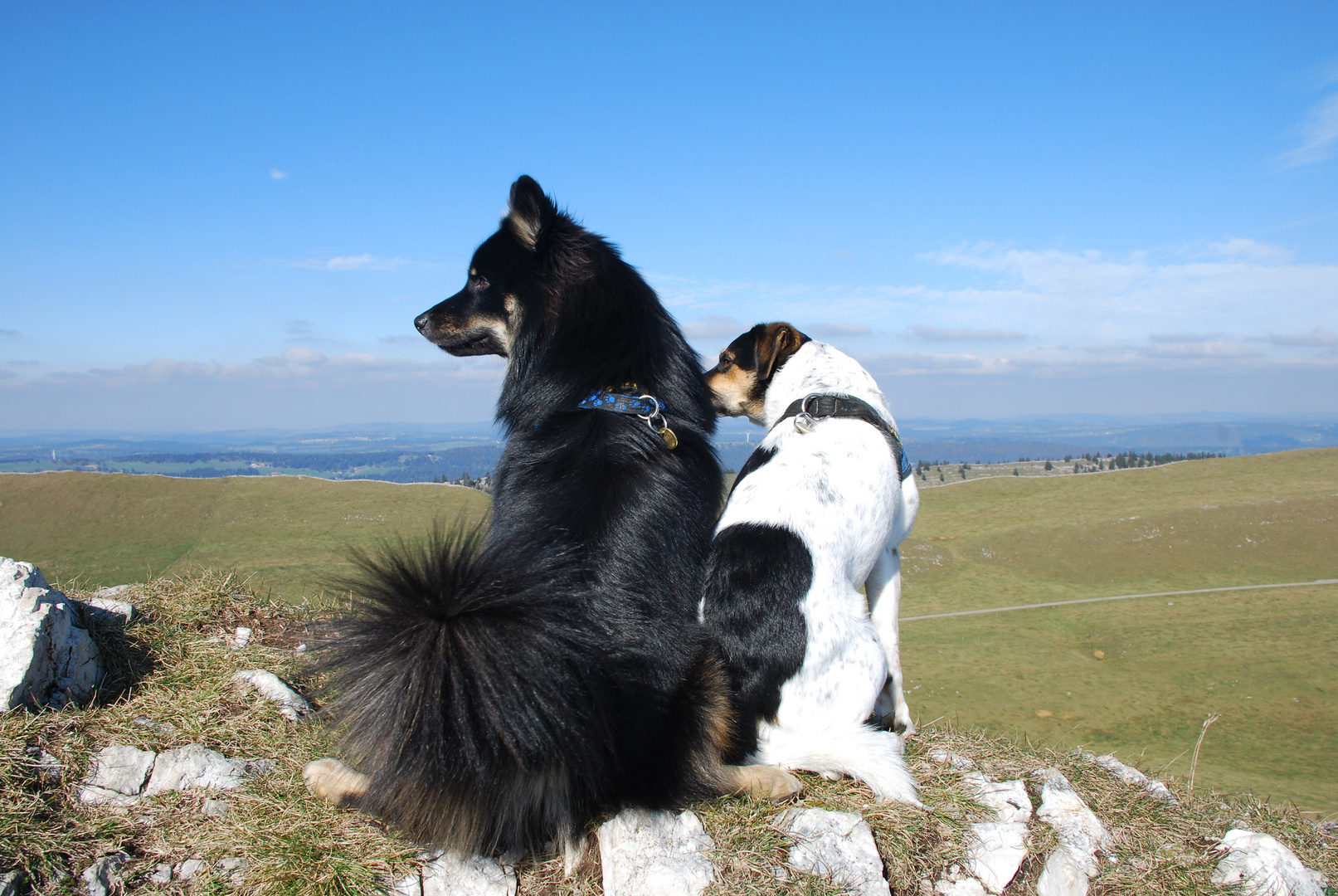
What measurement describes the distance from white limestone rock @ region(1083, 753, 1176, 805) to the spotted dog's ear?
10.1ft

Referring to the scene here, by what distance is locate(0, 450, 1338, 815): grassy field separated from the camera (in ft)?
36.9

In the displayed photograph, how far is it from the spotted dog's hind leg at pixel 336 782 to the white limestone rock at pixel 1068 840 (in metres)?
2.78

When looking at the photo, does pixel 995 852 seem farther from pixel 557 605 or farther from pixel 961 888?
pixel 557 605

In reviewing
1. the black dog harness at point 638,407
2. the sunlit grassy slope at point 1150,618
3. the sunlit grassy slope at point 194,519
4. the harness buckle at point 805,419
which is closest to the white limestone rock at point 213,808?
the black dog harness at point 638,407

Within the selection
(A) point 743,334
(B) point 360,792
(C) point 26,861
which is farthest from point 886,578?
(C) point 26,861

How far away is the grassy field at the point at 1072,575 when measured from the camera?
36.9 ft

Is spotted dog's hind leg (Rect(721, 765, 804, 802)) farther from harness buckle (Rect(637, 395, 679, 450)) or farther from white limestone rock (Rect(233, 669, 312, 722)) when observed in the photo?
white limestone rock (Rect(233, 669, 312, 722))

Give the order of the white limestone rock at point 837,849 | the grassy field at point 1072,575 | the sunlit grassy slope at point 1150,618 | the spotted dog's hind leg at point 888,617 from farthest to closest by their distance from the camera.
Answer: the sunlit grassy slope at point 1150,618 → the grassy field at point 1072,575 → the spotted dog's hind leg at point 888,617 → the white limestone rock at point 837,849

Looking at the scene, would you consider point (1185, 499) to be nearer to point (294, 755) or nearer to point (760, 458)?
point (760, 458)

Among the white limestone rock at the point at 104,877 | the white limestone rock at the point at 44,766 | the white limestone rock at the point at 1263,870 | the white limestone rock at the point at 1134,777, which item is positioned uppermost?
the white limestone rock at the point at 44,766

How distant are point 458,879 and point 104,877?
1.18 m

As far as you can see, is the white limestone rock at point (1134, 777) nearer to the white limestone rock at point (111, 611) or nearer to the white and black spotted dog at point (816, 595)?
the white and black spotted dog at point (816, 595)

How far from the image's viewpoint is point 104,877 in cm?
235

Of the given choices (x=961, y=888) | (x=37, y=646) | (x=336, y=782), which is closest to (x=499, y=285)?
(x=336, y=782)
